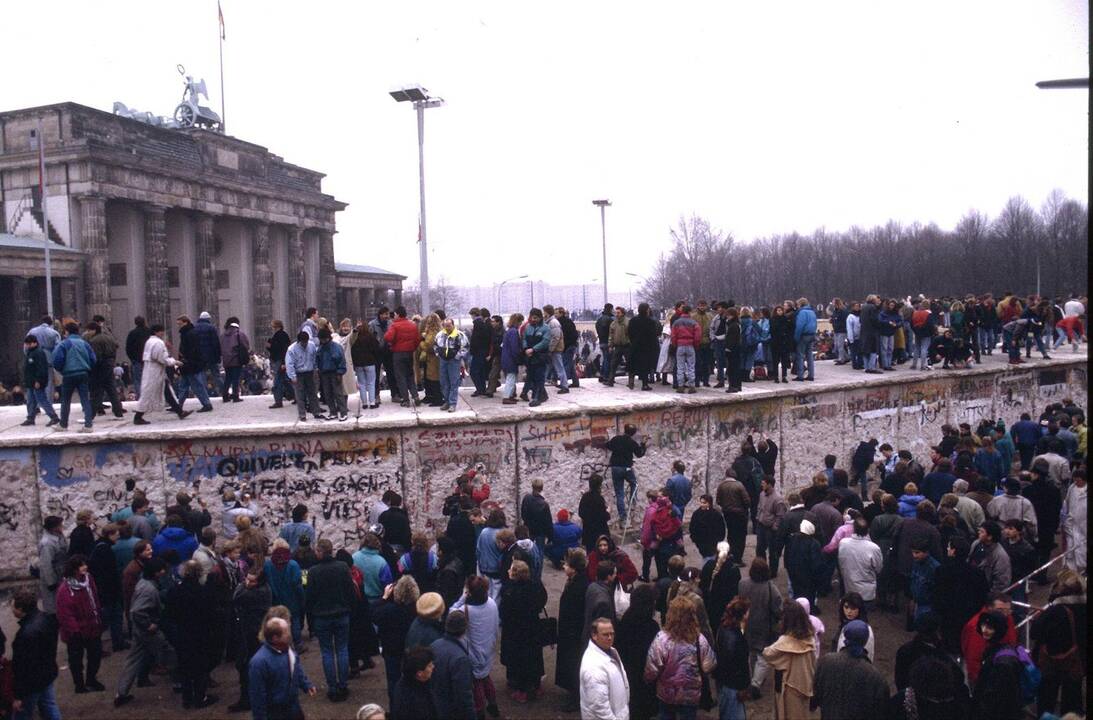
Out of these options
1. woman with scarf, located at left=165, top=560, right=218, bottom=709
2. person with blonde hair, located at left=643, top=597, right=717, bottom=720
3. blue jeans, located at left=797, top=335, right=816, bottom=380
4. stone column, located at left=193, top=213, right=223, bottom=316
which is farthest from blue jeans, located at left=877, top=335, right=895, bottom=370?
stone column, located at left=193, top=213, right=223, bottom=316

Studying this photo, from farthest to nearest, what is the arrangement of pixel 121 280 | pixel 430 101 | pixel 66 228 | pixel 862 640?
pixel 121 280 < pixel 66 228 < pixel 430 101 < pixel 862 640

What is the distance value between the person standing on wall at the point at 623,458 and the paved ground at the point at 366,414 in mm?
981

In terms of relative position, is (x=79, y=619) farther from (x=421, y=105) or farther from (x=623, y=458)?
(x=421, y=105)

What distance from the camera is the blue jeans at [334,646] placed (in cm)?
Result: 837

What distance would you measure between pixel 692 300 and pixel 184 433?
50042mm

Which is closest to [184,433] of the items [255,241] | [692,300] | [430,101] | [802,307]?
[802,307]

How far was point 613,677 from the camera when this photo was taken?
6520 millimetres

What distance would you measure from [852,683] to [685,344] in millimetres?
9501

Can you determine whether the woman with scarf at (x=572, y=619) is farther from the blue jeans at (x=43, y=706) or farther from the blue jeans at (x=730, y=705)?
the blue jeans at (x=43, y=706)

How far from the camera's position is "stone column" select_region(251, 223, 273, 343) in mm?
42688

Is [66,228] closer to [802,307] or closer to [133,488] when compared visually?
[133,488]

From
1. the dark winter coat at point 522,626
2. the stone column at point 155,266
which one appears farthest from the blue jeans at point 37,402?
the stone column at point 155,266

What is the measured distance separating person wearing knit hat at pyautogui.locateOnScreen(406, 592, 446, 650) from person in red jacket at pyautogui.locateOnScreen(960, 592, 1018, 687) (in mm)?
4536

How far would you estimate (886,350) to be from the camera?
61.6 feet
